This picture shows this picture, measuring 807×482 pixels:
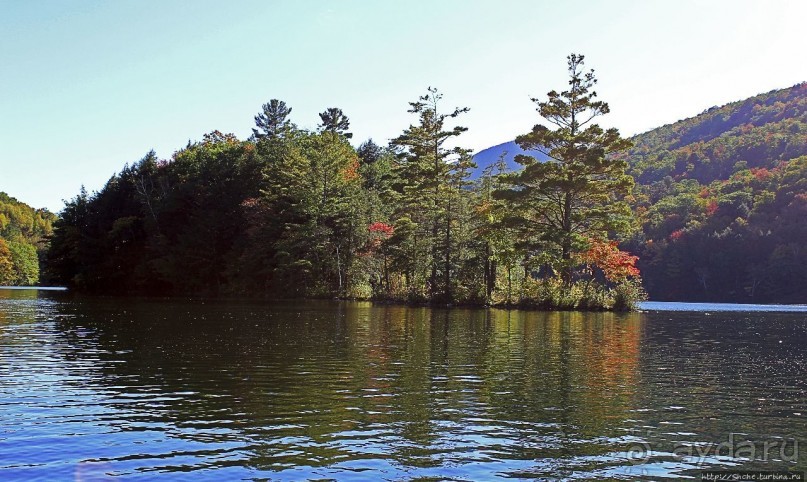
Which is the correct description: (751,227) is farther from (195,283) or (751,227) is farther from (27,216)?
(27,216)

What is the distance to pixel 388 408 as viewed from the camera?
43.0ft

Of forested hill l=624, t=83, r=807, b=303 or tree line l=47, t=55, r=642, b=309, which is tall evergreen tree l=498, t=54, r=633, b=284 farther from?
forested hill l=624, t=83, r=807, b=303

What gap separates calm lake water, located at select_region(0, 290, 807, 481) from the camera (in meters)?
9.41

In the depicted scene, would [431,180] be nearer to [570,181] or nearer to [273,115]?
[570,181]

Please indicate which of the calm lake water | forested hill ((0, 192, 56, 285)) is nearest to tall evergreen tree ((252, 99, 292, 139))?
forested hill ((0, 192, 56, 285))

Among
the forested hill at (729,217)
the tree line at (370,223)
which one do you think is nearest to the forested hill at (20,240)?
the tree line at (370,223)

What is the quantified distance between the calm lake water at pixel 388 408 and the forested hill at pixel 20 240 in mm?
123785

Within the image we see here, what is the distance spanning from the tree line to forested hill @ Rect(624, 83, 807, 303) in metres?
12.4

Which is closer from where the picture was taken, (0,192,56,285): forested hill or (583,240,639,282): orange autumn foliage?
(583,240,639,282): orange autumn foliage

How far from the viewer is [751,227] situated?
97.8 metres

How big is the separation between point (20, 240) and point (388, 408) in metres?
179

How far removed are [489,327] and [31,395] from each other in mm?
22651

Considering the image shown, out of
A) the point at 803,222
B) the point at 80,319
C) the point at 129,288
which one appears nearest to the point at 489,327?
the point at 80,319

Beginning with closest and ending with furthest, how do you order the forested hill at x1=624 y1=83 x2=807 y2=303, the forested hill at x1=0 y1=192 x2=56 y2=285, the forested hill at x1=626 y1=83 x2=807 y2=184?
the forested hill at x1=624 y1=83 x2=807 y2=303 < the forested hill at x1=626 y1=83 x2=807 y2=184 < the forested hill at x1=0 y1=192 x2=56 y2=285
